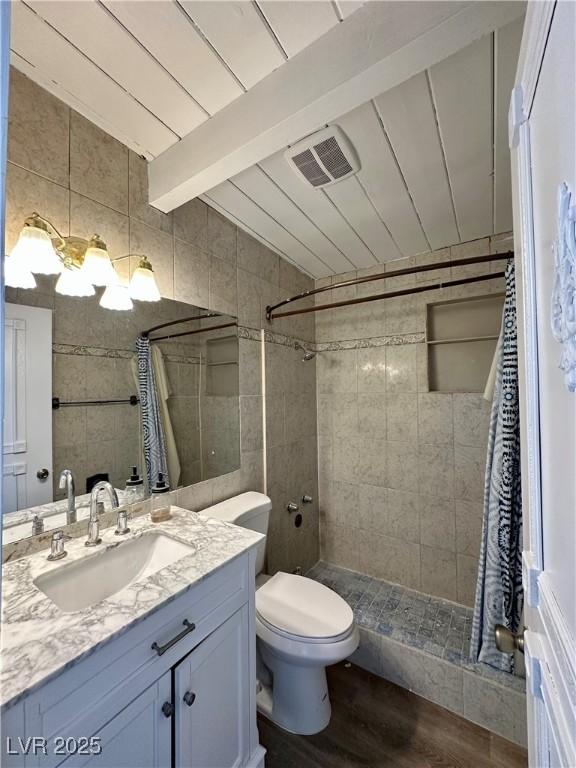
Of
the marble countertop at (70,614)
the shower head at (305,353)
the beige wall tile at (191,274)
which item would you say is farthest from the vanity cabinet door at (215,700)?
the shower head at (305,353)

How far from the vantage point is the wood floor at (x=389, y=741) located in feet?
4.31

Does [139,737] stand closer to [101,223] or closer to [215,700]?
[215,700]

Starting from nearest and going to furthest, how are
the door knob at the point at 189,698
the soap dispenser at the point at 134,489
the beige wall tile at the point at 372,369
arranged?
the door knob at the point at 189,698
the soap dispenser at the point at 134,489
the beige wall tile at the point at 372,369

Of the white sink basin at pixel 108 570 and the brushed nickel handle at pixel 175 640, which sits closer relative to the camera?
the brushed nickel handle at pixel 175 640

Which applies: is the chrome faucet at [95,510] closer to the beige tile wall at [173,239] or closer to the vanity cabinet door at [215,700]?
the beige tile wall at [173,239]

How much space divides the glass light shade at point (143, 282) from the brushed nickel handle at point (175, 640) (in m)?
1.12

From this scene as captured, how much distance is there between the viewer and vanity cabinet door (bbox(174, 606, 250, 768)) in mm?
914

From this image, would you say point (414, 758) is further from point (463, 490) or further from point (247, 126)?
point (247, 126)

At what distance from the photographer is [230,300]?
5.97 ft

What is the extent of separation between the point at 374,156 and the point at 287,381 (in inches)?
52.1

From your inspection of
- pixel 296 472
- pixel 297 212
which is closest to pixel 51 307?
pixel 297 212

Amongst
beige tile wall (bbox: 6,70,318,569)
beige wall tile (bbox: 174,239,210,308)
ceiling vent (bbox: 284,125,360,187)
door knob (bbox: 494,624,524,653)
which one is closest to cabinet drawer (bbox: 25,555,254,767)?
beige tile wall (bbox: 6,70,318,569)

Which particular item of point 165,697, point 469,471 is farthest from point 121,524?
point 469,471

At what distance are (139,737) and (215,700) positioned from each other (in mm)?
264
